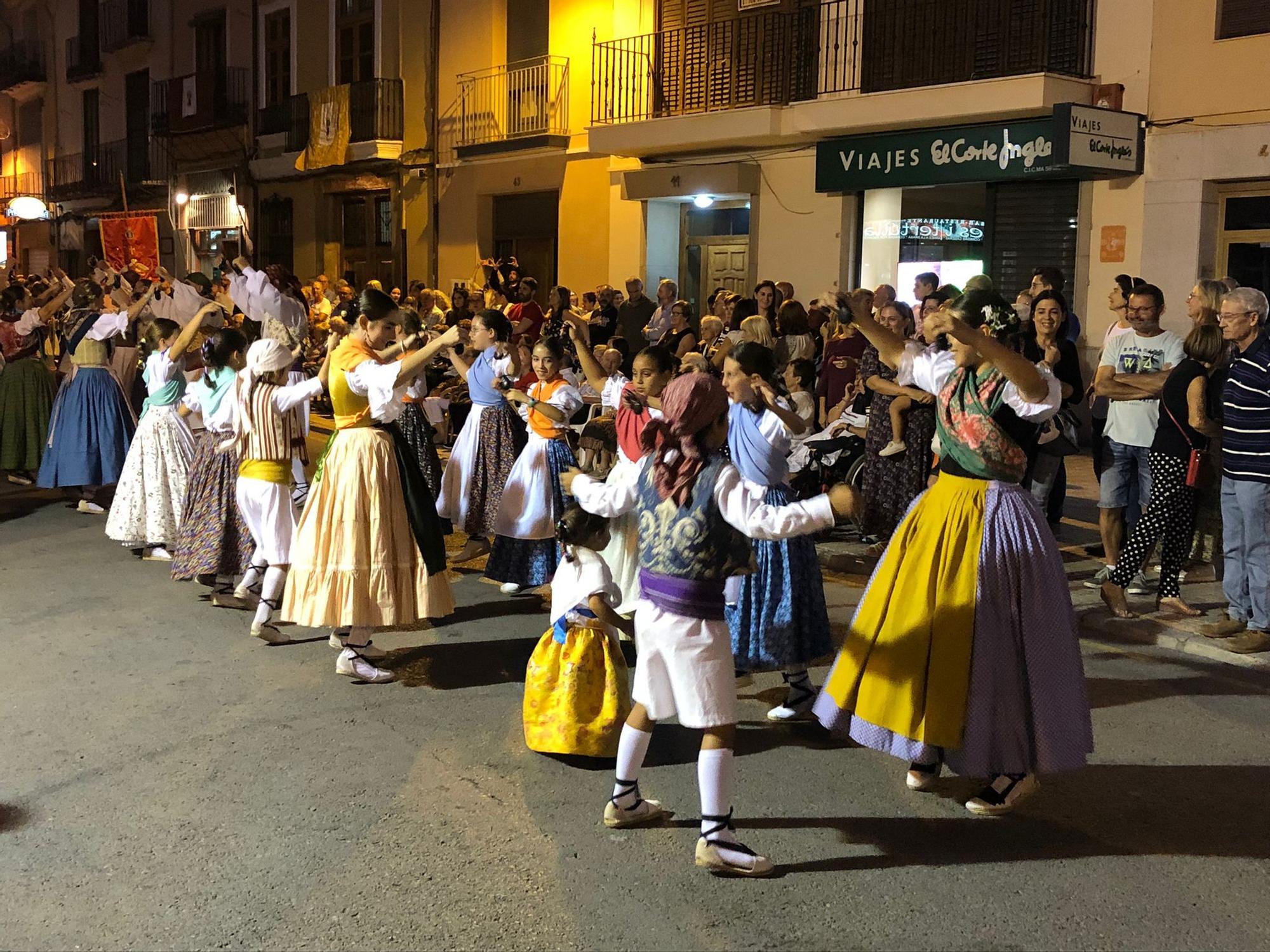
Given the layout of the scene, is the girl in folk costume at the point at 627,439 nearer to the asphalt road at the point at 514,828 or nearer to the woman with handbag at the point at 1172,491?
the asphalt road at the point at 514,828

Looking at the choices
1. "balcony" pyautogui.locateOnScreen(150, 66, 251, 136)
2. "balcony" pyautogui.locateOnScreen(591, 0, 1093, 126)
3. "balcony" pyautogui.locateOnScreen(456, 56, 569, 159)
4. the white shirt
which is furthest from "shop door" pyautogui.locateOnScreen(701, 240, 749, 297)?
"balcony" pyautogui.locateOnScreen(150, 66, 251, 136)

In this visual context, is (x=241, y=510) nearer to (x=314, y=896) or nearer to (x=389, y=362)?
(x=389, y=362)

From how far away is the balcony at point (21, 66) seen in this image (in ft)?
132

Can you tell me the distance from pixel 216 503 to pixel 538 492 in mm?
2004

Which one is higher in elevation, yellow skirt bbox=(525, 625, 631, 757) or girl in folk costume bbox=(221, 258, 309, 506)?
girl in folk costume bbox=(221, 258, 309, 506)

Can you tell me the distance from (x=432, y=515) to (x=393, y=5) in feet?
68.9

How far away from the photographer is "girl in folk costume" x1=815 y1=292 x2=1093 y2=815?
4.68m

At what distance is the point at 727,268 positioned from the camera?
19250 millimetres

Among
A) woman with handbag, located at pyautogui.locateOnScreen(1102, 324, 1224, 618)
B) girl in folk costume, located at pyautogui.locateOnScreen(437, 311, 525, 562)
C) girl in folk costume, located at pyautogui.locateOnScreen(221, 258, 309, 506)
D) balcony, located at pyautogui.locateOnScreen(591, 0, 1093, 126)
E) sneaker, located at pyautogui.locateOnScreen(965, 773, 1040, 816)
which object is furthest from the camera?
balcony, located at pyautogui.locateOnScreen(591, 0, 1093, 126)

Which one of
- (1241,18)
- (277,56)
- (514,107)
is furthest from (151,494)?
(277,56)

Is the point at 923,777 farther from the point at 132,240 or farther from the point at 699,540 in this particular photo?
the point at 132,240

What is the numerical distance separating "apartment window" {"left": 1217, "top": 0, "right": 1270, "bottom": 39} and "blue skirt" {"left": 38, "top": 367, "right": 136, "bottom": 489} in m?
11.4

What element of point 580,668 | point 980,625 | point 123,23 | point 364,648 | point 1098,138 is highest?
point 123,23

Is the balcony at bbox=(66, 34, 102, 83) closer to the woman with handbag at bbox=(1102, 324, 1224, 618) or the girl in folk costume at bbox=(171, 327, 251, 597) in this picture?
the girl in folk costume at bbox=(171, 327, 251, 597)
